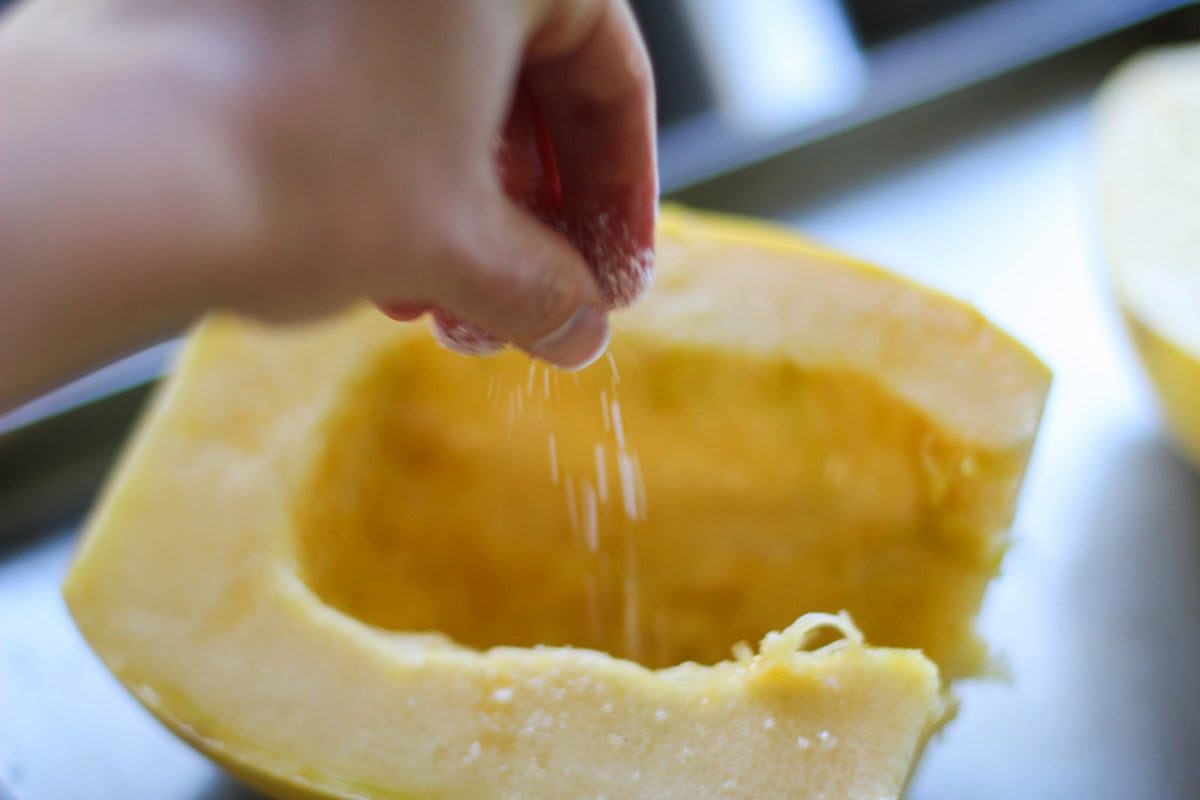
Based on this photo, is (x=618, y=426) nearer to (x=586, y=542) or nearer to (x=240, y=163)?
(x=586, y=542)

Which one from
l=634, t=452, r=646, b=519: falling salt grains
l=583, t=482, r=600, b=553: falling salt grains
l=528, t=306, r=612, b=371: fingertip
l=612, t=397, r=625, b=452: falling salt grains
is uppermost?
l=528, t=306, r=612, b=371: fingertip

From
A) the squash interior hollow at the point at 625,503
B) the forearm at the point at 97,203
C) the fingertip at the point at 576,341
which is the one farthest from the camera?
the squash interior hollow at the point at 625,503

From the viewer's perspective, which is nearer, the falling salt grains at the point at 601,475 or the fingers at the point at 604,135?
the fingers at the point at 604,135

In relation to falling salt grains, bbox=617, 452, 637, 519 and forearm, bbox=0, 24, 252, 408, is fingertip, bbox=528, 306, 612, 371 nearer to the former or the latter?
forearm, bbox=0, 24, 252, 408

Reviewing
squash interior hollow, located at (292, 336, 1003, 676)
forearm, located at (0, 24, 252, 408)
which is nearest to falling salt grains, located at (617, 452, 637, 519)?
squash interior hollow, located at (292, 336, 1003, 676)

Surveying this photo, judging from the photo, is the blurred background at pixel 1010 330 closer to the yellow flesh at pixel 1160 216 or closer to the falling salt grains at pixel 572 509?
the yellow flesh at pixel 1160 216

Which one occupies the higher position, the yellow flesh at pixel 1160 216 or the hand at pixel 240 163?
the hand at pixel 240 163

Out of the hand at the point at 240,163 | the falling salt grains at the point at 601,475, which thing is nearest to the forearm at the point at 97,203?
the hand at the point at 240,163
